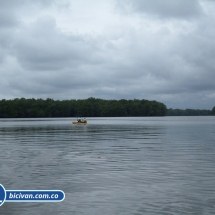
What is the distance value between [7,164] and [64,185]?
7.65 meters

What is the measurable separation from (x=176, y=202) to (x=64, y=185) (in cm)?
530

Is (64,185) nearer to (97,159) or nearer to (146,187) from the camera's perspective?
(146,187)

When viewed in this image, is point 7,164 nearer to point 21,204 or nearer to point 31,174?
point 31,174

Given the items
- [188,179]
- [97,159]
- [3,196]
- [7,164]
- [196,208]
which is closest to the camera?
[3,196]

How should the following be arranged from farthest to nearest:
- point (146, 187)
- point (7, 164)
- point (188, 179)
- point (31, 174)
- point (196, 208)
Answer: point (7, 164) < point (31, 174) < point (188, 179) < point (146, 187) < point (196, 208)

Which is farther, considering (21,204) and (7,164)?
(7,164)

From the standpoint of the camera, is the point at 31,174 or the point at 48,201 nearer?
the point at 48,201

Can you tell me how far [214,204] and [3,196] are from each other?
6964 millimetres

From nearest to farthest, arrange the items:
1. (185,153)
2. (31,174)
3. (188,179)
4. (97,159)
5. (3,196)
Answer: (3,196)
(188,179)
(31,174)
(97,159)
(185,153)

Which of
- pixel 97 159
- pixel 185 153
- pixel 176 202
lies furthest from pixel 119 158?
pixel 176 202

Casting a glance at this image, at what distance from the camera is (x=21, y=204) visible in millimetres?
13750

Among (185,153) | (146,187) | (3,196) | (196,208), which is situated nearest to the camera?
(3,196)

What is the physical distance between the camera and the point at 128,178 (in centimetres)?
1844

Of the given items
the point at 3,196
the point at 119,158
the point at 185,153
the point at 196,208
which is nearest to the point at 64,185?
the point at 3,196
